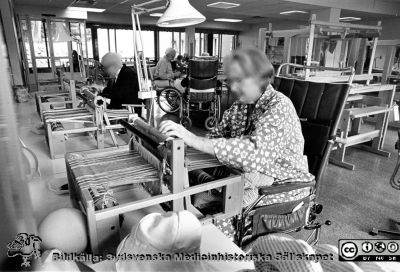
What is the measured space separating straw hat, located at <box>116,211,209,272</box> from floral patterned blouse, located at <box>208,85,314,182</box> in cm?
45

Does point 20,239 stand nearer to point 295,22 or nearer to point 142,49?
point 142,49

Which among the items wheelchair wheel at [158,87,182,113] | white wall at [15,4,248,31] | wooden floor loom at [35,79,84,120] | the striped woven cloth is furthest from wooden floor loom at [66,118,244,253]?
white wall at [15,4,248,31]

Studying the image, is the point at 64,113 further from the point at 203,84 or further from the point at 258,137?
the point at 203,84

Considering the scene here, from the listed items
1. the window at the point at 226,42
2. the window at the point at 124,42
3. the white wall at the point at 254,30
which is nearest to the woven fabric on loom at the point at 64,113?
the window at the point at 124,42

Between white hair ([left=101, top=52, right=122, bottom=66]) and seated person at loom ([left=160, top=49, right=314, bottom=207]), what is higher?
white hair ([left=101, top=52, right=122, bottom=66])

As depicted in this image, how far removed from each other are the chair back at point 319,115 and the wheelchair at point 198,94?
2.93 m

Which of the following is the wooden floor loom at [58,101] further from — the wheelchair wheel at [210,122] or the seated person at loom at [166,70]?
the seated person at loom at [166,70]

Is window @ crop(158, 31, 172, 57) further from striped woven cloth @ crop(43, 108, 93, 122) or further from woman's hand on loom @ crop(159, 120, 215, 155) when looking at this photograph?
woman's hand on loom @ crop(159, 120, 215, 155)

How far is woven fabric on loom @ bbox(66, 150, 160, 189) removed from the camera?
1063 millimetres

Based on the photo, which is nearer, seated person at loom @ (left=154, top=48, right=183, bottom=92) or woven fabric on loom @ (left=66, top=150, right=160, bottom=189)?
woven fabric on loom @ (left=66, top=150, right=160, bottom=189)

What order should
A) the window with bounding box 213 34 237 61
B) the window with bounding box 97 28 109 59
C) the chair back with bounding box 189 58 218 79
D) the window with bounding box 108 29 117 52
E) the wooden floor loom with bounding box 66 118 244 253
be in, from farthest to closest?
1. the window with bounding box 213 34 237 61
2. the window with bounding box 108 29 117 52
3. the window with bounding box 97 28 109 59
4. the chair back with bounding box 189 58 218 79
5. the wooden floor loom with bounding box 66 118 244 253

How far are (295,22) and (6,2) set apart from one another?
31.6ft

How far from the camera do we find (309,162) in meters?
1.70

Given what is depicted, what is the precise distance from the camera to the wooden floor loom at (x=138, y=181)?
926 millimetres
